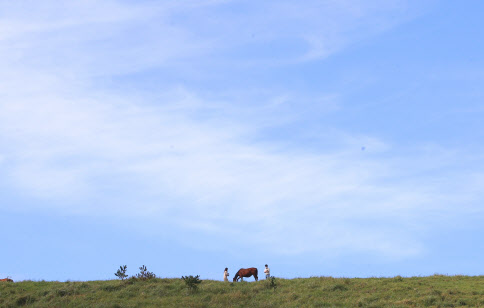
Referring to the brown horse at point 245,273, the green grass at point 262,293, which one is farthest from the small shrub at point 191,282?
the brown horse at point 245,273

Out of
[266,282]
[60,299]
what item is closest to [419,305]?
[266,282]

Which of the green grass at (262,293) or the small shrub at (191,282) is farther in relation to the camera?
the small shrub at (191,282)

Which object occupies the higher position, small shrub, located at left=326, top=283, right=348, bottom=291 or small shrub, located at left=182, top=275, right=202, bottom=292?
small shrub, located at left=182, top=275, right=202, bottom=292

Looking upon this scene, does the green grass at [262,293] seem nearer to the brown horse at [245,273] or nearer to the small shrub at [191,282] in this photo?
the small shrub at [191,282]

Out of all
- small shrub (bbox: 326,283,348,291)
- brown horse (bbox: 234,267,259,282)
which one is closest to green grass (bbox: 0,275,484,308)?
small shrub (bbox: 326,283,348,291)

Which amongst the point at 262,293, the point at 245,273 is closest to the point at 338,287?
the point at 262,293

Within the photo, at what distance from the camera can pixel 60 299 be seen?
1499 inches

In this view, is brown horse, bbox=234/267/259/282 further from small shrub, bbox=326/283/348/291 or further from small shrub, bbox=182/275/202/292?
small shrub, bbox=326/283/348/291

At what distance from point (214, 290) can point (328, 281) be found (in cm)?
796

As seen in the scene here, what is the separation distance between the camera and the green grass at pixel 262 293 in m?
34.7

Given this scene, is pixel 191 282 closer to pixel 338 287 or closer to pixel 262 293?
pixel 262 293

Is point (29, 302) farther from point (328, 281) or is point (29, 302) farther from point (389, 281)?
point (389, 281)

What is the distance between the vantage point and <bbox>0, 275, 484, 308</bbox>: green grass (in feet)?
114

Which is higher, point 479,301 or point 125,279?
point 125,279
